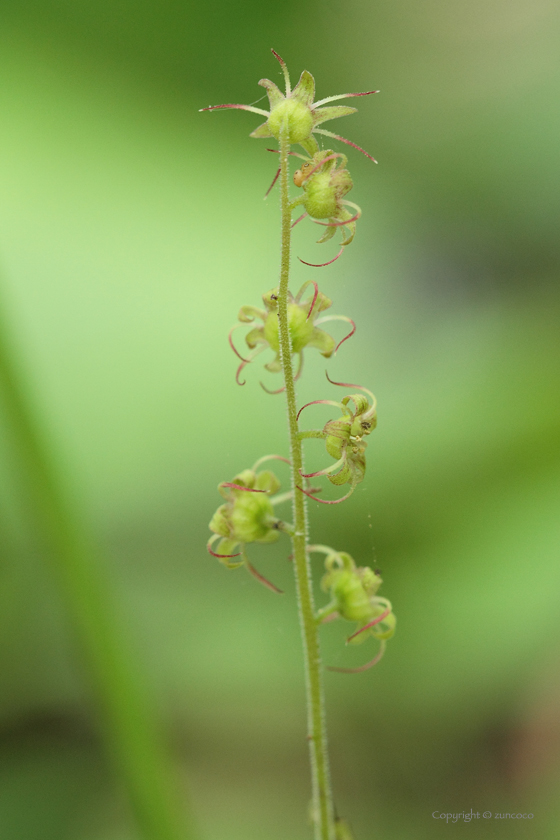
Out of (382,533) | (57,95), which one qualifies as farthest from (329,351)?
(57,95)

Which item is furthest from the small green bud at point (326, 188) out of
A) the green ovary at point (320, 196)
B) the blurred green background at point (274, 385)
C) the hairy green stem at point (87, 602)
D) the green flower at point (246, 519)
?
the blurred green background at point (274, 385)

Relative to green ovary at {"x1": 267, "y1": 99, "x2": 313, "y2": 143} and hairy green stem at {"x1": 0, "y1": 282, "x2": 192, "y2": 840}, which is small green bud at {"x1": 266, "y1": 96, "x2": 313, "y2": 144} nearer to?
green ovary at {"x1": 267, "y1": 99, "x2": 313, "y2": 143}

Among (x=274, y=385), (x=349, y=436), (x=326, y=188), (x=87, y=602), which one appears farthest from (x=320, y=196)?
(x=274, y=385)

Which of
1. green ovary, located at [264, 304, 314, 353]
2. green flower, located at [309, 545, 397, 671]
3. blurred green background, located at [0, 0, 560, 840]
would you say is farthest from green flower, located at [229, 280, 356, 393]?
blurred green background, located at [0, 0, 560, 840]

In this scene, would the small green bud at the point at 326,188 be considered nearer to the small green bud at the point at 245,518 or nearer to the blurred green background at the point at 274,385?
the small green bud at the point at 245,518

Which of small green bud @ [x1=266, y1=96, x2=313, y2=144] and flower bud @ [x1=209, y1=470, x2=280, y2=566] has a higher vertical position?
small green bud @ [x1=266, y1=96, x2=313, y2=144]

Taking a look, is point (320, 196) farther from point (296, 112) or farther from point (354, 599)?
point (354, 599)

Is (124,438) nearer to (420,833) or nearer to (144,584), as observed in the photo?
(144,584)
